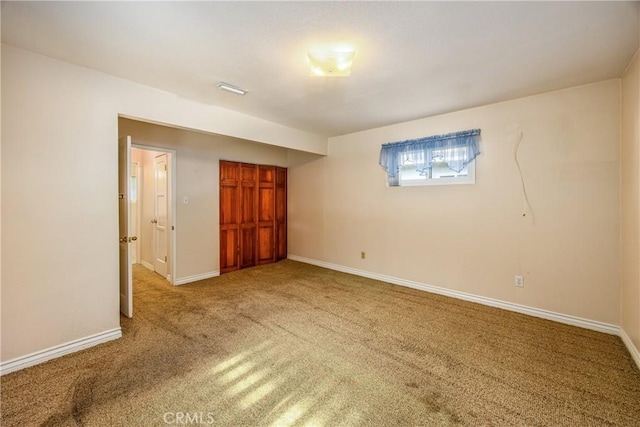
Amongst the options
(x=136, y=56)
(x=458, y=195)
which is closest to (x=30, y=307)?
(x=136, y=56)

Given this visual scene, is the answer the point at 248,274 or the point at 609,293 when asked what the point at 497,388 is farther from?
the point at 248,274

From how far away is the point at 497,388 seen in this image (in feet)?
6.11

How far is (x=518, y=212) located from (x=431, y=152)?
1289 mm

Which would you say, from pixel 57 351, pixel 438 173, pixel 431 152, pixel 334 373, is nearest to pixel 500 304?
pixel 438 173

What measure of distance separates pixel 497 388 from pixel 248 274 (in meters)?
3.80

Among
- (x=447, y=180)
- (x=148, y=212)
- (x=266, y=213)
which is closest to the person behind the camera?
(x=447, y=180)

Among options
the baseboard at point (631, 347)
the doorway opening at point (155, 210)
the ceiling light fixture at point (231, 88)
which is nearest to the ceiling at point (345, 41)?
the ceiling light fixture at point (231, 88)

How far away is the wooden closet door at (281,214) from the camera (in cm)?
577

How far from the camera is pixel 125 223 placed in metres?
2.89

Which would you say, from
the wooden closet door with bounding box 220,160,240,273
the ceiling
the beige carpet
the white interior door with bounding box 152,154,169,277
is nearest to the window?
the ceiling

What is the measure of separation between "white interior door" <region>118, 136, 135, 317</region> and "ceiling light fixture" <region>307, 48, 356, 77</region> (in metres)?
2.06

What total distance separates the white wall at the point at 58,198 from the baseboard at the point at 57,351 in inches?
1.4

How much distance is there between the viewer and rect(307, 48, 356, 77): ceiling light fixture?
2096 millimetres

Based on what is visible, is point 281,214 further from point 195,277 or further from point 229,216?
point 195,277
